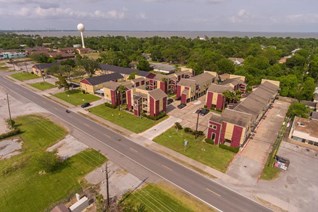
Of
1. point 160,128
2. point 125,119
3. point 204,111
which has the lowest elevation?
point 160,128

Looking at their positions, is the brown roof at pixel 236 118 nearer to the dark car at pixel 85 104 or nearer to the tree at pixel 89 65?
the dark car at pixel 85 104

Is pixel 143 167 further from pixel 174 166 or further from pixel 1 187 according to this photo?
pixel 1 187

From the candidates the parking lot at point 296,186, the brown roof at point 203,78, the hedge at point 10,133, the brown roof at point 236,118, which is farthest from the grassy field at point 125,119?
the parking lot at point 296,186

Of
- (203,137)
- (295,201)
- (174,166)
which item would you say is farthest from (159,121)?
(295,201)

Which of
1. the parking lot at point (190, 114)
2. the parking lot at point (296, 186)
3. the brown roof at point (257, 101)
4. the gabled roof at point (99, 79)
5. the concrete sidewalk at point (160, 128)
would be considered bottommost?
the parking lot at point (296, 186)

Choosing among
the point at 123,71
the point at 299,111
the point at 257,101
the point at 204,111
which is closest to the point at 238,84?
the point at 257,101

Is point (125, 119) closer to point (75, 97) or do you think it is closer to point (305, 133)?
point (75, 97)
